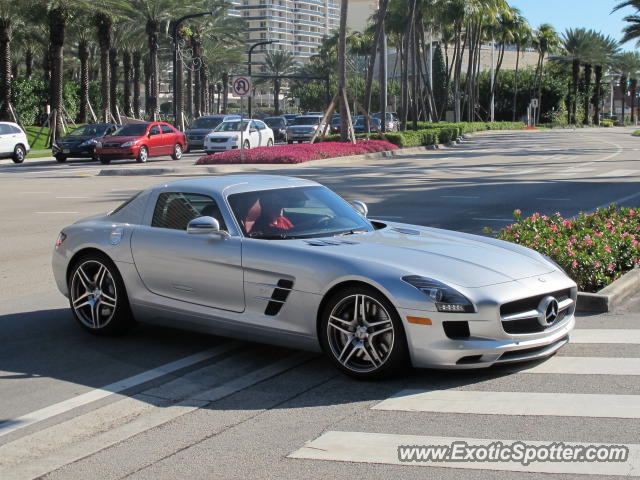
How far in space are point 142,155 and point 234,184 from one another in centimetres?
2834

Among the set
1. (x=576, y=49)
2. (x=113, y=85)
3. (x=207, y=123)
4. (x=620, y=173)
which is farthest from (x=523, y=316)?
(x=576, y=49)

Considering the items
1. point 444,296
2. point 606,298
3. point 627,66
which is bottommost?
point 606,298

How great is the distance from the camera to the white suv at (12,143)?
36.5m

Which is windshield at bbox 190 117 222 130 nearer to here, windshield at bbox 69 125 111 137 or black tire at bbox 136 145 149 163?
windshield at bbox 69 125 111 137

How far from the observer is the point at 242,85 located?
100 ft

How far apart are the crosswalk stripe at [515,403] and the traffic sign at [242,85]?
25341mm

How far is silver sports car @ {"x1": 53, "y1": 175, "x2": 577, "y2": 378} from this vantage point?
18.9 ft

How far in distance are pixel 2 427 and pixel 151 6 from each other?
177ft

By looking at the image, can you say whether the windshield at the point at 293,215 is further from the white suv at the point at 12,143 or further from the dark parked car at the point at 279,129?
the dark parked car at the point at 279,129

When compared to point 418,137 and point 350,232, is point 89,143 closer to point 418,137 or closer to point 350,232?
point 418,137

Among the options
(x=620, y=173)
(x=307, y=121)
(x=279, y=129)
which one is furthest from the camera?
(x=307, y=121)

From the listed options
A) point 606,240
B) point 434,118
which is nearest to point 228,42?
point 434,118

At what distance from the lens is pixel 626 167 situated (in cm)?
2908

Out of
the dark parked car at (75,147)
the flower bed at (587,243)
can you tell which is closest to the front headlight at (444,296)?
the flower bed at (587,243)
